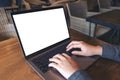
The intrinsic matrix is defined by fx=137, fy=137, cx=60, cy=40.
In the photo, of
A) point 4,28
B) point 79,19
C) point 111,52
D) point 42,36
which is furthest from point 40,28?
point 79,19

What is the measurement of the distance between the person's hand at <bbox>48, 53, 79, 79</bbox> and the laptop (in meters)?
0.02

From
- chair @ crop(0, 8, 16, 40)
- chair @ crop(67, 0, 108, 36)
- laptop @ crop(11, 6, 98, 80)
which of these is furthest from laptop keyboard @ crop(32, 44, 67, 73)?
chair @ crop(67, 0, 108, 36)

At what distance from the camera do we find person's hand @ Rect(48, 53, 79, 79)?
22.3 inches

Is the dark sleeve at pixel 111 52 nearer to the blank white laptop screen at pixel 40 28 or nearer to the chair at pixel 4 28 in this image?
the blank white laptop screen at pixel 40 28

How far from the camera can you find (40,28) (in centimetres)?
79

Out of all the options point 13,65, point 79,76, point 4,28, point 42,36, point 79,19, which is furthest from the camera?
point 79,19

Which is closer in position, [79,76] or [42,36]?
[79,76]

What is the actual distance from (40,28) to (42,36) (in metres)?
0.05

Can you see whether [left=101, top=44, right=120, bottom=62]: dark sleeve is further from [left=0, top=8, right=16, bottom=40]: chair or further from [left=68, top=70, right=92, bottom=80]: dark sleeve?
[left=0, top=8, right=16, bottom=40]: chair

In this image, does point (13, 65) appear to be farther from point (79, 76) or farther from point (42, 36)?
point (79, 76)

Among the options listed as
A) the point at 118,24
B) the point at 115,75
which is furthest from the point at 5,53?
the point at 118,24

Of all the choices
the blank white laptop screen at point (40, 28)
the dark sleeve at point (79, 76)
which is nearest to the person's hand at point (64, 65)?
the dark sleeve at point (79, 76)

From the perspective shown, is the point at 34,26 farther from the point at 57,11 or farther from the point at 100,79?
the point at 100,79

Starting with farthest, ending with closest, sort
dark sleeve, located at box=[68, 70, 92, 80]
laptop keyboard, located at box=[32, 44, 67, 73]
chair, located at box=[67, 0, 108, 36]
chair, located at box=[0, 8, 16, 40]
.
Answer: chair, located at box=[67, 0, 108, 36], chair, located at box=[0, 8, 16, 40], laptop keyboard, located at box=[32, 44, 67, 73], dark sleeve, located at box=[68, 70, 92, 80]
